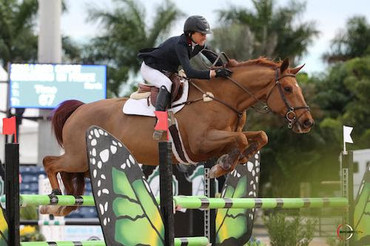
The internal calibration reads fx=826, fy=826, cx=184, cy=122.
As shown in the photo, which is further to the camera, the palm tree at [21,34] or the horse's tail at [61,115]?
the palm tree at [21,34]

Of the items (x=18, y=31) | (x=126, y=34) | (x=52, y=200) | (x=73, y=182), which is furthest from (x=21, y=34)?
(x=52, y=200)

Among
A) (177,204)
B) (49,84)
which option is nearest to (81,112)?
(177,204)

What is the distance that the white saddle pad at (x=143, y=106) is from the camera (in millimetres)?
6156

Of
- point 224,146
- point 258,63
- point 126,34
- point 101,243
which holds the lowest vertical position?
point 101,243

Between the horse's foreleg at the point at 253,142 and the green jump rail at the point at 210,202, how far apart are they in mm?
389

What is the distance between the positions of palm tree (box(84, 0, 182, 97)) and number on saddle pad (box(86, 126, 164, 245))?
81.3ft

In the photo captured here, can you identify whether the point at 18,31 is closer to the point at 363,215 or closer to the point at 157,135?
the point at 157,135

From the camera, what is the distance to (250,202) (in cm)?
565

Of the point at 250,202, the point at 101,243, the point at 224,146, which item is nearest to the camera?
the point at 101,243

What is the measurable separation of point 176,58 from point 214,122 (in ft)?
1.89

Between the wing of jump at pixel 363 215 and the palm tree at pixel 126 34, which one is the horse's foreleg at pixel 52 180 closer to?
the wing of jump at pixel 363 215

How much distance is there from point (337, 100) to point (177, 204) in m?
26.6

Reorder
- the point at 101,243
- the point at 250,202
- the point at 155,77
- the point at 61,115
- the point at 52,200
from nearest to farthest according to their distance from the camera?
the point at 52,200 → the point at 101,243 → the point at 250,202 → the point at 155,77 → the point at 61,115

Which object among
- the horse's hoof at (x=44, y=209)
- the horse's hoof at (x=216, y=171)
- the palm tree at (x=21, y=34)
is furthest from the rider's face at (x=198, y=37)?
the palm tree at (x=21, y=34)
